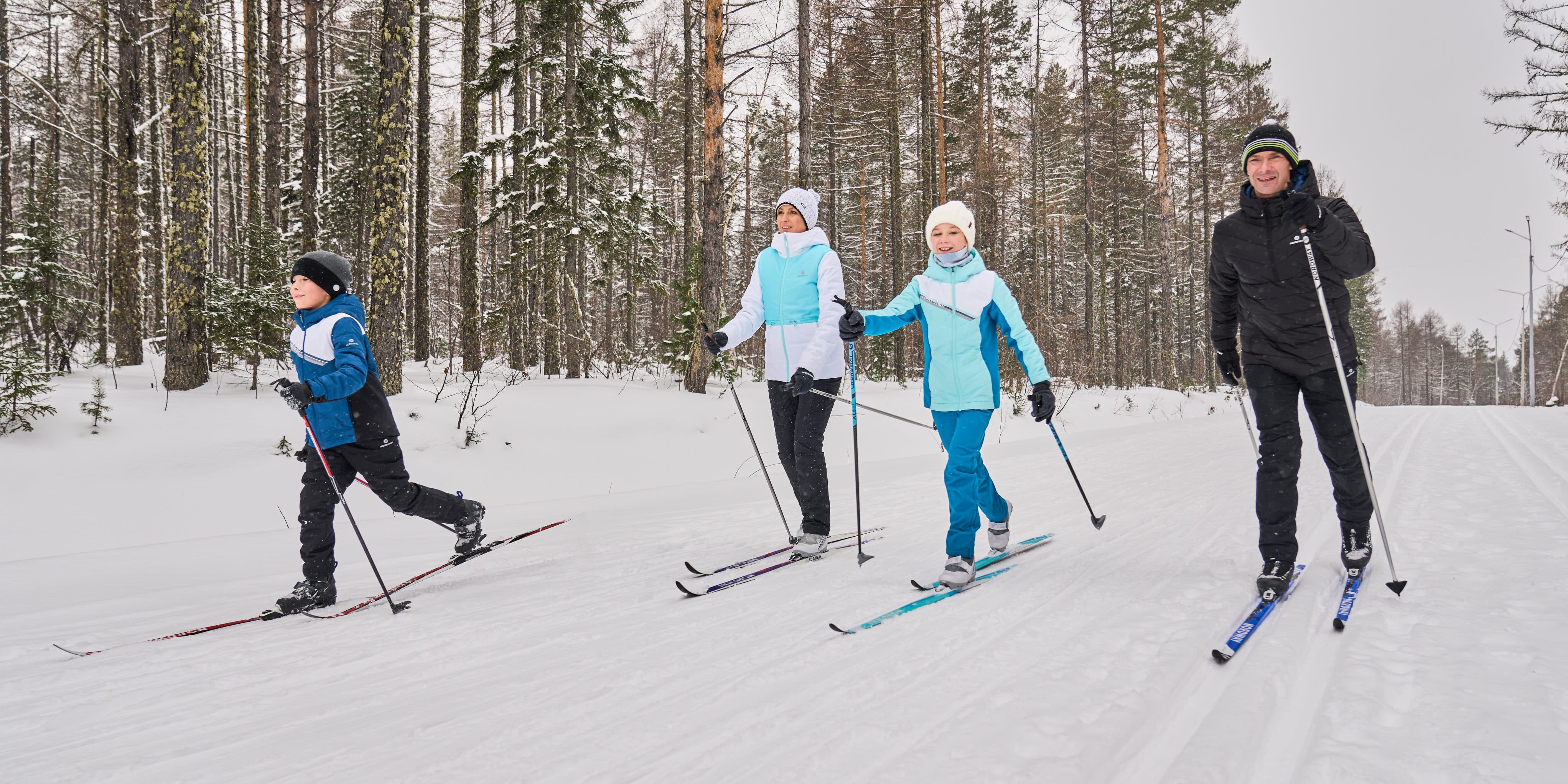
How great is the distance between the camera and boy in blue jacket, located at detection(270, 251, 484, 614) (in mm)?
3584

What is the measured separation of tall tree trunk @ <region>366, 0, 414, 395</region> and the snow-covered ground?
8.79ft

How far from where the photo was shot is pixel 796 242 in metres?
4.54

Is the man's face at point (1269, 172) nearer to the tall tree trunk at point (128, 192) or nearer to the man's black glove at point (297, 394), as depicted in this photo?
the man's black glove at point (297, 394)

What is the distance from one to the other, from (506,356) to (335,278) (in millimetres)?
18055

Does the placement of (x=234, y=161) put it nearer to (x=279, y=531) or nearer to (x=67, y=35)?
(x=67, y=35)

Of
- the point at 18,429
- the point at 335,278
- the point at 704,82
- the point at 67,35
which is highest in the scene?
the point at 67,35

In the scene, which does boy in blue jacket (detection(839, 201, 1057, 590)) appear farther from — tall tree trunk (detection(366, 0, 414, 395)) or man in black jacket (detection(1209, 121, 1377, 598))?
tall tree trunk (detection(366, 0, 414, 395))

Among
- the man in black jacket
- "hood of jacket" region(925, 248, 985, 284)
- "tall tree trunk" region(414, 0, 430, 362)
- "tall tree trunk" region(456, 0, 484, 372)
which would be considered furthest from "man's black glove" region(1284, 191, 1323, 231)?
"tall tree trunk" region(414, 0, 430, 362)

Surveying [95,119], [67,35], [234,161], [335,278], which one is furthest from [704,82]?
[67,35]

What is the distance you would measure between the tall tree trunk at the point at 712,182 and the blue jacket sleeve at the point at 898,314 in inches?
260

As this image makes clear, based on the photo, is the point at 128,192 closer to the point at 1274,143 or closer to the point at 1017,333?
the point at 1017,333

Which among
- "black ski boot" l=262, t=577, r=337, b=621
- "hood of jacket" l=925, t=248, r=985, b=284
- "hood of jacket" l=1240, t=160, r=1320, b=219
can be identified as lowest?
"black ski boot" l=262, t=577, r=337, b=621

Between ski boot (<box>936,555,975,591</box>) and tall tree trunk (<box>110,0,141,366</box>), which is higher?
tall tree trunk (<box>110,0,141,366</box>)

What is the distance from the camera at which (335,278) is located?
12.3 ft
